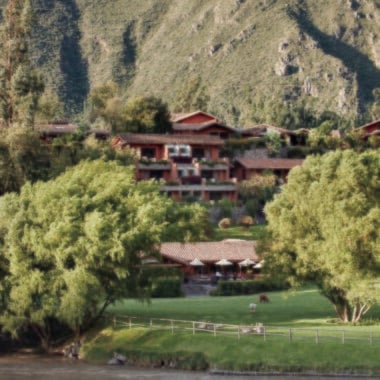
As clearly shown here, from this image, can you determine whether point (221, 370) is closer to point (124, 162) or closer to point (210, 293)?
point (210, 293)

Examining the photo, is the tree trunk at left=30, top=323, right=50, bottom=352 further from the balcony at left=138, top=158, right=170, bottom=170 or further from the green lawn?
the balcony at left=138, top=158, right=170, bottom=170

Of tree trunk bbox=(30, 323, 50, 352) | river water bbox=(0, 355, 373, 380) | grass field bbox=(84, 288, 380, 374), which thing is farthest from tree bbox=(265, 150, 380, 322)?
tree trunk bbox=(30, 323, 50, 352)

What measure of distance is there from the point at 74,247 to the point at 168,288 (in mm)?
23027

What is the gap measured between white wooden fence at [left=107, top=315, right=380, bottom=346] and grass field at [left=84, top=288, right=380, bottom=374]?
0.05 metres

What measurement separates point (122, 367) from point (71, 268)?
6.76 metres

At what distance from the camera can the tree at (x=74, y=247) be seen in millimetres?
55438

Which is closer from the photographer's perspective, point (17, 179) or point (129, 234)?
point (129, 234)

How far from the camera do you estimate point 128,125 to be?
125 meters

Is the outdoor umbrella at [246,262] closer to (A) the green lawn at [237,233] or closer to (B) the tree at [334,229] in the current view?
(A) the green lawn at [237,233]

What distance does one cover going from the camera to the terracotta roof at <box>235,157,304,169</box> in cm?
12075

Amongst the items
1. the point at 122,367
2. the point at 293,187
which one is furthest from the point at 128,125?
the point at 122,367

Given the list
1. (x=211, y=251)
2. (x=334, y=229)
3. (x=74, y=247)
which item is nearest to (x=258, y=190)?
(x=211, y=251)

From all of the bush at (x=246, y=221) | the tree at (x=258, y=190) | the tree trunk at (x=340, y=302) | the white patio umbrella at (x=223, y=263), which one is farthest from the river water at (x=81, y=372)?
the tree at (x=258, y=190)

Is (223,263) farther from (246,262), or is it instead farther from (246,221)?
(246,221)
